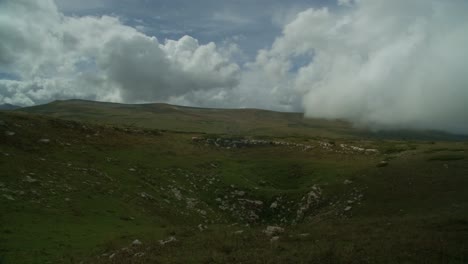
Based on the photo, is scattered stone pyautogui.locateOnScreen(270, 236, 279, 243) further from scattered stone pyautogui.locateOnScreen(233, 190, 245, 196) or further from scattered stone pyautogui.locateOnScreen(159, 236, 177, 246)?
scattered stone pyautogui.locateOnScreen(233, 190, 245, 196)

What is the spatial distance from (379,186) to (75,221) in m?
32.2

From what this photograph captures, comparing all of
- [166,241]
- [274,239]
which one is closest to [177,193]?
[166,241]

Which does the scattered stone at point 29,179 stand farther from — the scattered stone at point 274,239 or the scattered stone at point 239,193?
the scattered stone at point 274,239

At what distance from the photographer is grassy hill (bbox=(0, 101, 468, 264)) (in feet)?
67.5

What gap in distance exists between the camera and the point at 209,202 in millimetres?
46594

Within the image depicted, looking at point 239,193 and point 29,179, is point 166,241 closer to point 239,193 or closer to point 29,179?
point 29,179

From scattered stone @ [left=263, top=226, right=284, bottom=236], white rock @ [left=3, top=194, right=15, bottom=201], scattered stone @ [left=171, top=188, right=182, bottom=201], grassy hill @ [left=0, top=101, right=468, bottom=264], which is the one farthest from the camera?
scattered stone @ [left=171, top=188, right=182, bottom=201]

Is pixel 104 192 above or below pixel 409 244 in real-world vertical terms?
below

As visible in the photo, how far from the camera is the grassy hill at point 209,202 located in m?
20.6

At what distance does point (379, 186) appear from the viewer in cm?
4494

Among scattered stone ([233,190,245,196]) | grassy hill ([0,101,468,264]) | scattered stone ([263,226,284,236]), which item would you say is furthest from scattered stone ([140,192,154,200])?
scattered stone ([263,226,284,236])

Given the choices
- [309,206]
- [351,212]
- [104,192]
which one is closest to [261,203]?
[309,206]

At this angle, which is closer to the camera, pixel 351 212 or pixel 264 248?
pixel 264 248

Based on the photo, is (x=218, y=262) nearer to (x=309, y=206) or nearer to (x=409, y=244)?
(x=409, y=244)
